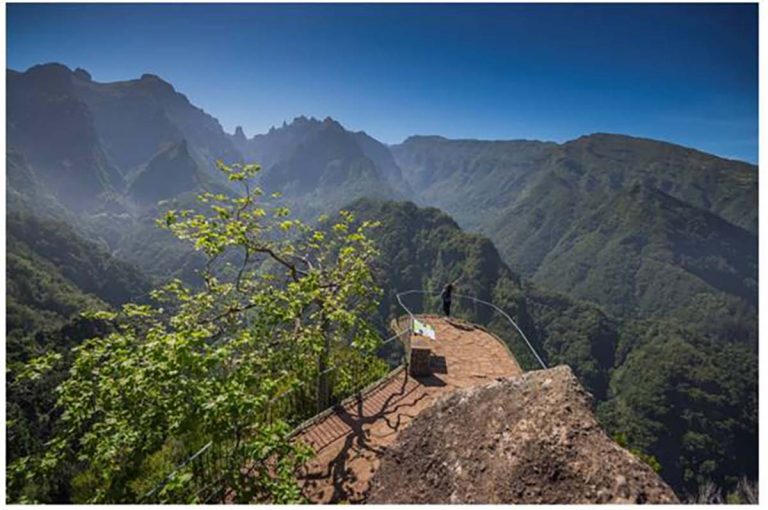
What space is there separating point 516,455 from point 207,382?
3.98 meters

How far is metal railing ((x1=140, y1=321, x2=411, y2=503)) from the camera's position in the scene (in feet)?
18.2

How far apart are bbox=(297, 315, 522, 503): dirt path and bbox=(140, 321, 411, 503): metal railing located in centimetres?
67

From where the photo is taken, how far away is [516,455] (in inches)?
201

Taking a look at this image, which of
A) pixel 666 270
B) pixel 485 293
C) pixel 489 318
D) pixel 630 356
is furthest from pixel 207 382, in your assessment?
pixel 666 270

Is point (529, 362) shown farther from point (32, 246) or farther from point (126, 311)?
point (32, 246)

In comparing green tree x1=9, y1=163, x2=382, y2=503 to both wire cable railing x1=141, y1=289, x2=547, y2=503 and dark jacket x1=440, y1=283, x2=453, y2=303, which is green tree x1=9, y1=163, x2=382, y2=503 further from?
dark jacket x1=440, y1=283, x2=453, y2=303

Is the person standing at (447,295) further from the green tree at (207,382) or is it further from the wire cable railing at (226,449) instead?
the green tree at (207,382)

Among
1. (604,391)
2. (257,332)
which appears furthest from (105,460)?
(604,391)

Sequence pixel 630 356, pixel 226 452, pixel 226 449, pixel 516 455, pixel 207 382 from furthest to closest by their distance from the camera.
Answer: pixel 630 356 → pixel 226 449 → pixel 226 452 → pixel 207 382 → pixel 516 455

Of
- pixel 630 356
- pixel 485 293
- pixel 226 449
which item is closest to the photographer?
pixel 226 449

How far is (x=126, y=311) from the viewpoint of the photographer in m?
7.28

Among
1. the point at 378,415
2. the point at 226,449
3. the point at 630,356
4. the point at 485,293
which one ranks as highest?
the point at 226,449

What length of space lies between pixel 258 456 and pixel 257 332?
2.89m

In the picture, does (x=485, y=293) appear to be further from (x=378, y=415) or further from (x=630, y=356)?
(x=378, y=415)
